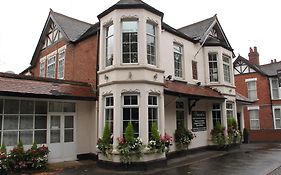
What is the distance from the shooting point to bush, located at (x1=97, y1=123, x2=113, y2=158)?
398 inches

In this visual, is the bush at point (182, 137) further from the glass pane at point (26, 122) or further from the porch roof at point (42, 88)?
the glass pane at point (26, 122)

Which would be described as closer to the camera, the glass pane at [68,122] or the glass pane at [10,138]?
the glass pane at [10,138]

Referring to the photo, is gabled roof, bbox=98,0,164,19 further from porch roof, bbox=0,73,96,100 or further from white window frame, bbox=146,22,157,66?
porch roof, bbox=0,73,96,100

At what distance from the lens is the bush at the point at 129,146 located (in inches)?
376

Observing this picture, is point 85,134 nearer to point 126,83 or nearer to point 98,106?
point 98,106

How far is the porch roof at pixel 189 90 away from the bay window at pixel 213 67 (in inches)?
32.6

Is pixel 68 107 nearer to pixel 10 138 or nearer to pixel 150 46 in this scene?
pixel 10 138

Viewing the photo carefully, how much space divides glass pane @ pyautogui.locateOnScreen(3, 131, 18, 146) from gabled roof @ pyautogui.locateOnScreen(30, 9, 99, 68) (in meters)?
6.18

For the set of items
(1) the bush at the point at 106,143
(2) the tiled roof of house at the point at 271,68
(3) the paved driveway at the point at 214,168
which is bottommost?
(3) the paved driveway at the point at 214,168

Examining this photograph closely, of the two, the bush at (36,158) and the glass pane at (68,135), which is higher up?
the glass pane at (68,135)

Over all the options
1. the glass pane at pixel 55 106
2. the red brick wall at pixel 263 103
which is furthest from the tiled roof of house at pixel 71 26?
the red brick wall at pixel 263 103

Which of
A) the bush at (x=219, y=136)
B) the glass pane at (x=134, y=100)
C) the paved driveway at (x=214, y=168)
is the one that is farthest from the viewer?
the bush at (x=219, y=136)

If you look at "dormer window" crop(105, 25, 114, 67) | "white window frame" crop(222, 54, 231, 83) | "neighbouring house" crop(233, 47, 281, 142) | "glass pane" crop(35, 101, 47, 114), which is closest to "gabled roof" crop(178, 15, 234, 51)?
"white window frame" crop(222, 54, 231, 83)

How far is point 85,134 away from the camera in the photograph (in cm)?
1228
